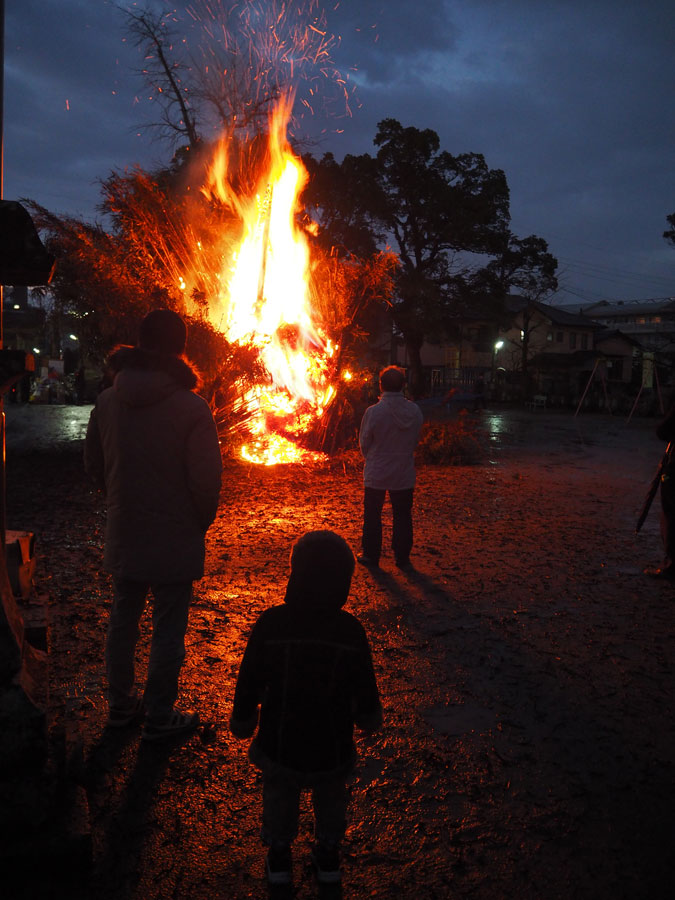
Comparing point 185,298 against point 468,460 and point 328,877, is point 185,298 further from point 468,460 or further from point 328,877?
point 328,877

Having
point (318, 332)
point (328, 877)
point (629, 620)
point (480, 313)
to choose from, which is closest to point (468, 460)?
point (318, 332)

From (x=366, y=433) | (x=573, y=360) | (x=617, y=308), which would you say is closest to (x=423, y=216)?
(x=573, y=360)

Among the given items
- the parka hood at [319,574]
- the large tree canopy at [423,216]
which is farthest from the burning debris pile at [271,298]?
the large tree canopy at [423,216]

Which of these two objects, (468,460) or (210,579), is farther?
(468,460)

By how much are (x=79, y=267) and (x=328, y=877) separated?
1127cm

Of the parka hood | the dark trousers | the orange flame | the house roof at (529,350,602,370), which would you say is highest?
the house roof at (529,350,602,370)

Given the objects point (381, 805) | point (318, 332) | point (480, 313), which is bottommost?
point (381, 805)

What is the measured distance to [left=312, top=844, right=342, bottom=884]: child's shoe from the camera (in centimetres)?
245

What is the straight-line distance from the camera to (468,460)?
46.9ft

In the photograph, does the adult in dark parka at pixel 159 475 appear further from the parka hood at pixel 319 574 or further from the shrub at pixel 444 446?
the shrub at pixel 444 446

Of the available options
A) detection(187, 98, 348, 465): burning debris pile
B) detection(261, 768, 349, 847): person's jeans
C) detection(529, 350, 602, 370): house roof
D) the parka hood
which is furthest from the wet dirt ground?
detection(529, 350, 602, 370): house roof

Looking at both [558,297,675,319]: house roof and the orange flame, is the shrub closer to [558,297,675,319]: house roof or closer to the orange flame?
the orange flame

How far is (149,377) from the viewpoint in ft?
10.0

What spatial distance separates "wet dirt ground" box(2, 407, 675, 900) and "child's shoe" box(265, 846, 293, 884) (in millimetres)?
81
